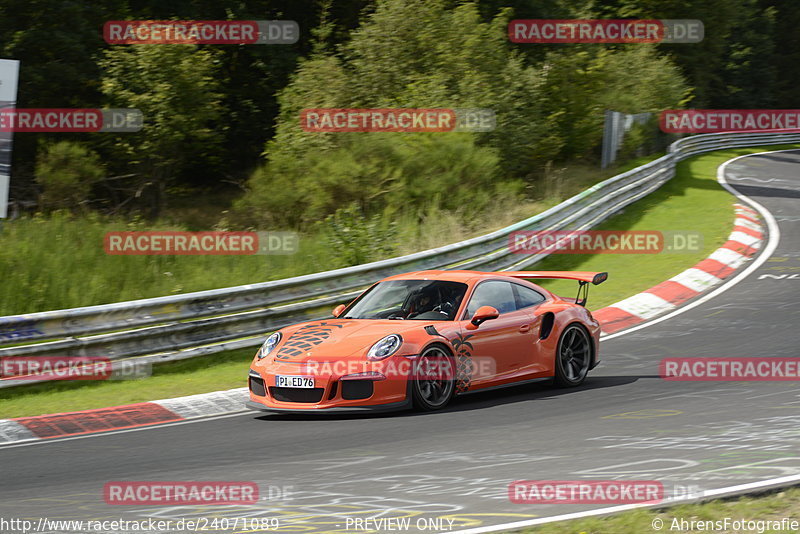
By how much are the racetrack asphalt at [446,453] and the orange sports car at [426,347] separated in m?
0.22

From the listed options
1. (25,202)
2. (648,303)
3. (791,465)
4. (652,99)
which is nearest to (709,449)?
(791,465)

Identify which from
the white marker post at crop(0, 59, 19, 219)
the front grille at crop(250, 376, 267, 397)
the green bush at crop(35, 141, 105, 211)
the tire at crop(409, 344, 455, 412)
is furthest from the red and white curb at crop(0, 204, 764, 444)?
the green bush at crop(35, 141, 105, 211)

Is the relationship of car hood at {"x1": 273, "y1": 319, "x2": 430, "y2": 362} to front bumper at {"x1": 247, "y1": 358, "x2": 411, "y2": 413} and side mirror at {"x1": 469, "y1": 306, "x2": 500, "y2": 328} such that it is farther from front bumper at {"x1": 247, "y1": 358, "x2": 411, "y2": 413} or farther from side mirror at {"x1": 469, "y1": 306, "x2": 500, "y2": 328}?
side mirror at {"x1": 469, "y1": 306, "x2": 500, "y2": 328}

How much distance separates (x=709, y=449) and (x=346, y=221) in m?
9.38

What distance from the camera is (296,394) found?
8562 mm

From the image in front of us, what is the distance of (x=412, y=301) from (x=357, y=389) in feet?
4.97

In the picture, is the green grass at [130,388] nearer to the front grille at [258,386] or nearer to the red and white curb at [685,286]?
the front grille at [258,386]

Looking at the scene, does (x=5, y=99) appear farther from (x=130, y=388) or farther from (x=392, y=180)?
(x=392, y=180)

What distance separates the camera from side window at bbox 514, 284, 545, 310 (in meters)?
9.96

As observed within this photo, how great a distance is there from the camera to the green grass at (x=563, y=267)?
10.0m

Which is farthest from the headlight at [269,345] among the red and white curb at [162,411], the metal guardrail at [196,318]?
the metal guardrail at [196,318]

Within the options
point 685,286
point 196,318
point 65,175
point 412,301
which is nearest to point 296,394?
point 412,301

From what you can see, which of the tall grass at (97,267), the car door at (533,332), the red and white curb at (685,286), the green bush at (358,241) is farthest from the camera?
the green bush at (358,241)

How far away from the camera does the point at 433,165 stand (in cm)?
2092
